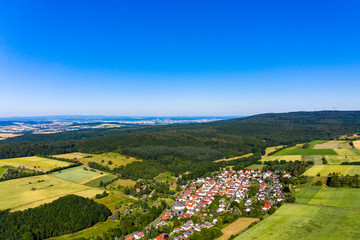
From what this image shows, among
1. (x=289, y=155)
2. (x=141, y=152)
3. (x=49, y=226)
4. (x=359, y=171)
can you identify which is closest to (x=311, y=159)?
(x=289, y=155)

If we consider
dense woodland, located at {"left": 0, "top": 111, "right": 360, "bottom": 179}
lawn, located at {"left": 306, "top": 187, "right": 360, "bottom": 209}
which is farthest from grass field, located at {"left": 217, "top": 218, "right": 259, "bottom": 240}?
dense woodland, located at {"left": 0, "top": 111, "right": 360, "bottom": 179}

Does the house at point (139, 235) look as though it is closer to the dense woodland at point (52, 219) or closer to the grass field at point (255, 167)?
the dense woodland at point (52, 219)

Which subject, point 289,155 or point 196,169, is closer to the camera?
point 196,169

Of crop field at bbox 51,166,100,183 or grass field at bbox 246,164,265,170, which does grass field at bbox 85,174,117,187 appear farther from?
grass field at bbox 246,164,265,170

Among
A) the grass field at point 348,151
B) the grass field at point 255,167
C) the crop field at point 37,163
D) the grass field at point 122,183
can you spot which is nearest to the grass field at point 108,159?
the crop field at point 37,163

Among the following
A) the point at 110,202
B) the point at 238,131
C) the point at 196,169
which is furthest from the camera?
the point at 238,131

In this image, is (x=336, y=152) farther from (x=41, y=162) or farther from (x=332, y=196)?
(x=41, y=162)

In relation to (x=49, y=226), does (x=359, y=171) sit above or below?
above
